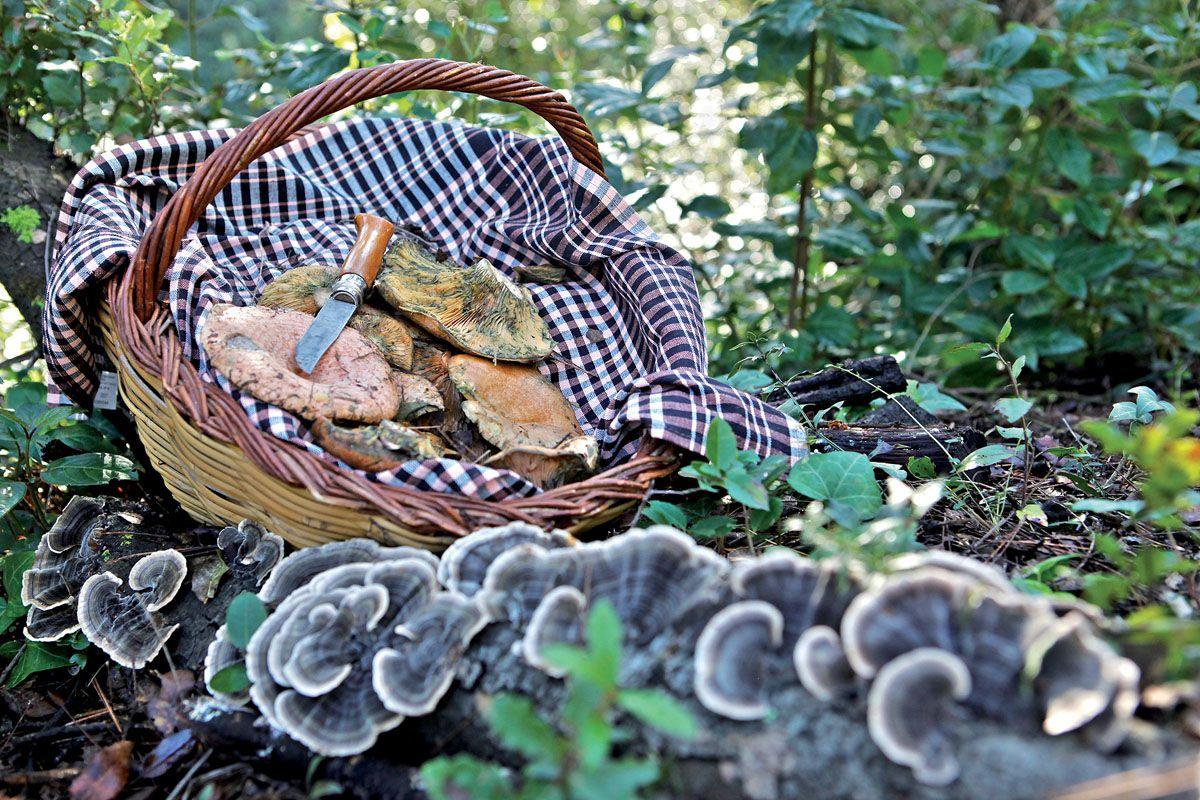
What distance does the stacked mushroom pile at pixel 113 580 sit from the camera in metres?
1.98

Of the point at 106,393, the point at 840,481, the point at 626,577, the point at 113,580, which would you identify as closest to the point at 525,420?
the point at 840,481

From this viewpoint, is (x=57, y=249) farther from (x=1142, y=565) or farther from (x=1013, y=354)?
(x=1013, y=354)

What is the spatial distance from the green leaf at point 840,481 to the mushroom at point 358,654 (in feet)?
3.06

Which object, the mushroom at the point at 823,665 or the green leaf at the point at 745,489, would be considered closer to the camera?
the mushroom at the point at 823,665

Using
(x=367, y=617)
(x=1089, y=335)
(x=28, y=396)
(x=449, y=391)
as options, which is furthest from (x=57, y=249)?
(x=1089, y=335)

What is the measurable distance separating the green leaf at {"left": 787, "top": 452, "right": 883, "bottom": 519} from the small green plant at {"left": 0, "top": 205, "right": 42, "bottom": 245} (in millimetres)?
2749

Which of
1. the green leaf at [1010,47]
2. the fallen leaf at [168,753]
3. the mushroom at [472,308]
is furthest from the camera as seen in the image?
the green leaf at [1010,47]

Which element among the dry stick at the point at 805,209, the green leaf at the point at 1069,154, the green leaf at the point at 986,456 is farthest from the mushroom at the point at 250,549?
the green leaf at the point at 1069,154

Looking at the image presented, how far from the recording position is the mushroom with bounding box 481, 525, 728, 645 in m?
1.44

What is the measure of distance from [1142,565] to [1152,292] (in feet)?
10.8

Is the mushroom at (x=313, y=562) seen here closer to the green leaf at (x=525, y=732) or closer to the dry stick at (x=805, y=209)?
the green leaf at (x=525, y=732)

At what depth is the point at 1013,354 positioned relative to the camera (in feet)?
13.0

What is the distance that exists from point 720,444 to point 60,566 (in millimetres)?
1731

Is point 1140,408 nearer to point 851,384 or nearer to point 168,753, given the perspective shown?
point 851,384
